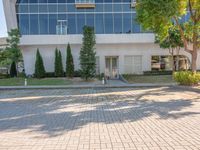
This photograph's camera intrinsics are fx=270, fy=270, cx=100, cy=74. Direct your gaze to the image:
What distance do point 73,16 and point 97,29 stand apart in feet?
12.0

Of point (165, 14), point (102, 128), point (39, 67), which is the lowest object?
point (102, 128)

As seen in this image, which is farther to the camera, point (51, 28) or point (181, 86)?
point (51, 28)

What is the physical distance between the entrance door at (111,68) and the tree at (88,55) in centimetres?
481

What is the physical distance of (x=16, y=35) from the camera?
34.1 metres

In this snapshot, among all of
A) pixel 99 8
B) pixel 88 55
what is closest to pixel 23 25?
pixel 99 8

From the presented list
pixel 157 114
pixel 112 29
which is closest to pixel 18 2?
pixel 112 29

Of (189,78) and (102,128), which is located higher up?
(189,78)

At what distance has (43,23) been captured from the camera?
3566 centimetres

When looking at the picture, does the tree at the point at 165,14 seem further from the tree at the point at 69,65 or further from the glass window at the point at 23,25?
the glass window at the point at 23,25

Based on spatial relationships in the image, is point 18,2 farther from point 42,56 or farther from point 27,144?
point 27,144

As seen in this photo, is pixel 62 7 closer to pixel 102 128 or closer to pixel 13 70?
pixel 13 70

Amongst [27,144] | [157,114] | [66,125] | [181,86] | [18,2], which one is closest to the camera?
[27,144]

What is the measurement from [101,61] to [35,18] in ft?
34.2

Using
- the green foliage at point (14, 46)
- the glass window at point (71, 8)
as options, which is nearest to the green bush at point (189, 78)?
the glass window at point (71, 8)
